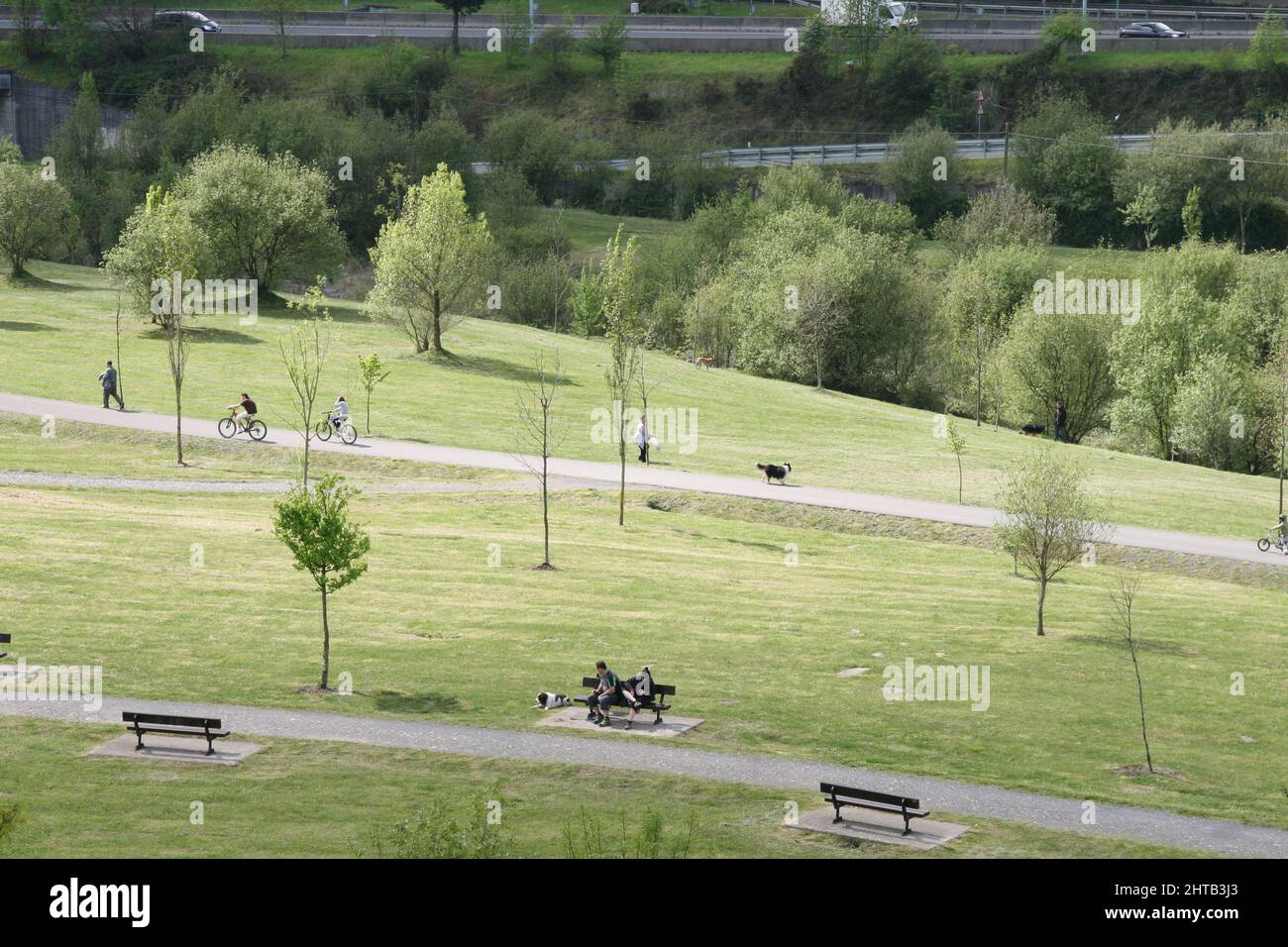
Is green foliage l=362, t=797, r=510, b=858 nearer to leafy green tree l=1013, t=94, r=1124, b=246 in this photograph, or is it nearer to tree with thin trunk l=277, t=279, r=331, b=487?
tree with thin trunk l=277, t=279, r=331, b=487

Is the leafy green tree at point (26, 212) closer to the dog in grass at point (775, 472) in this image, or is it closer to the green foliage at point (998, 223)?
the dog in grass at point (775, 472)

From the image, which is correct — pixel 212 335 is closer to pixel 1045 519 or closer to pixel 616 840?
pixel 1045 519

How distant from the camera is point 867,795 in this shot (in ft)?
70.0

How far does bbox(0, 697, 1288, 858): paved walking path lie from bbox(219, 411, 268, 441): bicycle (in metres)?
25.7

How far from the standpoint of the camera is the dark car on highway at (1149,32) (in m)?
143

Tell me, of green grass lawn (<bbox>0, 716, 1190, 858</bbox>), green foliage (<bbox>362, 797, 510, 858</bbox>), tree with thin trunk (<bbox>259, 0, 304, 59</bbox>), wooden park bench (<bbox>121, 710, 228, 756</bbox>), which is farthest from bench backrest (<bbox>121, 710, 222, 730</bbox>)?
tree with thin trunk (<bbox>259, 0, 304, 59</bbox>)

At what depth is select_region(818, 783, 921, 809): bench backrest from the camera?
21.1 metres

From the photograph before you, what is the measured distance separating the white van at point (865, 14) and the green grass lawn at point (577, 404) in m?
84.0

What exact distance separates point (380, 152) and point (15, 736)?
9756 centimetres

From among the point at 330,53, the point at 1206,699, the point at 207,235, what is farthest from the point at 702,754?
the point at 330,53

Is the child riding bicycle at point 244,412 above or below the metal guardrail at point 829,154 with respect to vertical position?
below

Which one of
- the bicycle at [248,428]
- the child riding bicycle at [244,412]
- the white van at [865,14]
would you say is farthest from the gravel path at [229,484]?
the white van at [865,14]

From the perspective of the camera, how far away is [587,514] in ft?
145

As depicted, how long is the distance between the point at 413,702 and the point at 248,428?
1040 inches
